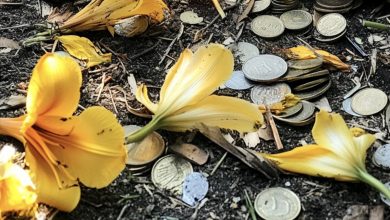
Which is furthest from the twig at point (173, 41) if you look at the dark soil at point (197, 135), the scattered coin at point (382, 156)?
the scattered coin at point (382, 156)

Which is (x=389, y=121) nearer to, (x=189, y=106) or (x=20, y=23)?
(x=189, y=106)

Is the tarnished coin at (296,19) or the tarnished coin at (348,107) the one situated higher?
the tarnished coin at (296,19)

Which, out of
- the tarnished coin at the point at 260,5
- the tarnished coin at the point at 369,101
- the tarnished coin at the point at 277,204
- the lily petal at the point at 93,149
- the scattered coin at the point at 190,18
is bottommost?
the tarnished coin at the point at 369,101

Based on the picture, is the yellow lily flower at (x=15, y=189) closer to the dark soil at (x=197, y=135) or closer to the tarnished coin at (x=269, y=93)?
the dark soil at (x=197, y=135)

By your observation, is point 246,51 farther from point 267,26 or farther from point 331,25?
point 331,25

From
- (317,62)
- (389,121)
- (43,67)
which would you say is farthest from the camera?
(317,62)

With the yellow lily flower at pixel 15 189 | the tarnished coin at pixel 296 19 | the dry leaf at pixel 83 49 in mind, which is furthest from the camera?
the tarnished coin at pixel 296 19

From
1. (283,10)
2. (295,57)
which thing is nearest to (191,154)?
(295,57)

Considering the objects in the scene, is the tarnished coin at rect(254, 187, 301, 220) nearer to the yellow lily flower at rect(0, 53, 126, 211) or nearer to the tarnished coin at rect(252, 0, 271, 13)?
the yellow lily flower at rect(0, 53, 126, 211)

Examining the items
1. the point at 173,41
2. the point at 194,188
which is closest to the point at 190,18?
the point at 173,41
